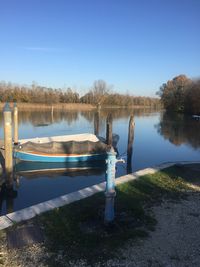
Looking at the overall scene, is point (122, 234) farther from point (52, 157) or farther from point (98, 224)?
point (52, 157)

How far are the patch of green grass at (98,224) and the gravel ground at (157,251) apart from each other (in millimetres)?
230

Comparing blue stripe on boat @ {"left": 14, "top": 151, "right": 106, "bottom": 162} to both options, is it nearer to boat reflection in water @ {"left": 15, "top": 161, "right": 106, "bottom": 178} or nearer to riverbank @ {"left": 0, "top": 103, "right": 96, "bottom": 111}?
boat reflection in water @ {"left": 15, "top": 161, "right": 106, "bottom": 178}

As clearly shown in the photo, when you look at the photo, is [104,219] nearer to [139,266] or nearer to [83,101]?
[139,266]

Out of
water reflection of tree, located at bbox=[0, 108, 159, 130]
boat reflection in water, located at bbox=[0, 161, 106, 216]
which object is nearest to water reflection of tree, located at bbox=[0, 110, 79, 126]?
water reflection of tree, located at bbox=[0, 108, 159, 130]

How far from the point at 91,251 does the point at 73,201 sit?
10.6ft

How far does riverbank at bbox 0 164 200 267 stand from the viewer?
597 centimetres

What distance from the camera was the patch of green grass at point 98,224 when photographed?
6.37m

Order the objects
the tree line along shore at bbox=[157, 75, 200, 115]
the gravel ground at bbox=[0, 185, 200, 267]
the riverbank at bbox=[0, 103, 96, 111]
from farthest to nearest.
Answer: the riverbank at bbox=[0, 103, 96, 111]
the tree line along shore at bbox=[157, 75, 200, 115]
the gravel ground at bbox=[0, 185, 200, 267]

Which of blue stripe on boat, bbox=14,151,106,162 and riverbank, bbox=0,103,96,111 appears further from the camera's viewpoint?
riverbank, bbox=0,103,96,111

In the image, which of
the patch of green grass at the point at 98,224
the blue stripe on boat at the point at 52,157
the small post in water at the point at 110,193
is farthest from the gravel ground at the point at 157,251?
the blue stripe on boat at the point at 52,157

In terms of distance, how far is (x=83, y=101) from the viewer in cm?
12019

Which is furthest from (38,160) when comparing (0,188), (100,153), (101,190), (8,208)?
(101,190)

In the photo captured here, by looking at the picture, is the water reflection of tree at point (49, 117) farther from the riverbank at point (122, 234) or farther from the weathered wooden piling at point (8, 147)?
the riverbank at point (122, 234)

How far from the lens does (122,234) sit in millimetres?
7070
